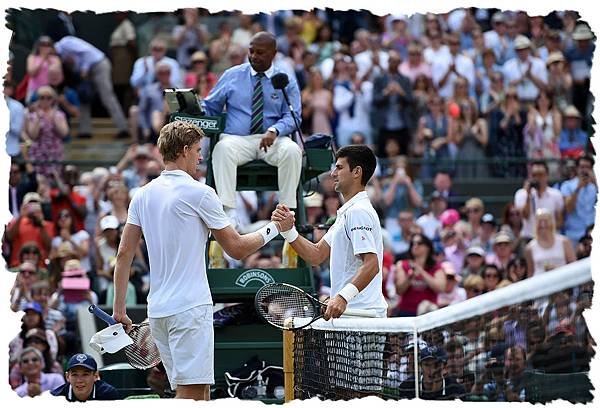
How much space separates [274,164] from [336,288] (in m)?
2.67

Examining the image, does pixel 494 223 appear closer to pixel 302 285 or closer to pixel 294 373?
pixel 302 285

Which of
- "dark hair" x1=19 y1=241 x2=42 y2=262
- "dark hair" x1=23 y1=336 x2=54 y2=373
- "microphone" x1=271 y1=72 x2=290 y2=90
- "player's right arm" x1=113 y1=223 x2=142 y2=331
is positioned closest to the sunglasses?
"dark hair" x1=23 y1=336 x2=54 y2=373

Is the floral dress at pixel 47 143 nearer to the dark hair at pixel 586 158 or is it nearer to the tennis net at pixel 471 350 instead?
the dark hair at pixel 586 158

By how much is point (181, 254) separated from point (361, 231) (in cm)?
126

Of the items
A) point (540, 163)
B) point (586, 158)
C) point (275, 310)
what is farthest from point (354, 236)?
point (540, 163)

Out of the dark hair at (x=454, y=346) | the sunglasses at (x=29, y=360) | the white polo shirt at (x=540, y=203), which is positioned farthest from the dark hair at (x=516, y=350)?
the white polo shirt at (x=540, y=203)

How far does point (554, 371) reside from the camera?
271 inches

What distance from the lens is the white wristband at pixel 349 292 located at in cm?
795

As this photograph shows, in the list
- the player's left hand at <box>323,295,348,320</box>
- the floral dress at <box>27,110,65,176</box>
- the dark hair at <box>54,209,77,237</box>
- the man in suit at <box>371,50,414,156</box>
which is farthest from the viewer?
the man in suit at <box>371,50,414,156</box>

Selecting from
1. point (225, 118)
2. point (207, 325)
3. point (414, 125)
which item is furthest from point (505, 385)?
point (414, 125)

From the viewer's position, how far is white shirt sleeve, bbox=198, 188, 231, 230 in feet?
24.9

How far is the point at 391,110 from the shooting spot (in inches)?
775

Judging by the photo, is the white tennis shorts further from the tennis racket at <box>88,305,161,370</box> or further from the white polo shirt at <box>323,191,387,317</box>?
the white polo shirt at <box>323,191,387,317</box>

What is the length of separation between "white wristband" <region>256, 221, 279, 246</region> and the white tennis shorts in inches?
25.3
